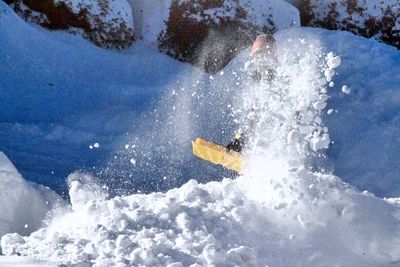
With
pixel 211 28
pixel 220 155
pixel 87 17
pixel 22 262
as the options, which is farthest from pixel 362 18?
pixel 22 262

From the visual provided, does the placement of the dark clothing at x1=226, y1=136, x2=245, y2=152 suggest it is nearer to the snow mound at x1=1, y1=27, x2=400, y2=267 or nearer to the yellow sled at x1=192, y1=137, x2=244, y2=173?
the yellow sled at x1=192, y1=137, x2=244, y2=173

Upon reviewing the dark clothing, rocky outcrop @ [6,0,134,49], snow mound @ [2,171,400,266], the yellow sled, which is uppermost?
snow mound @ [2,171,400,266]

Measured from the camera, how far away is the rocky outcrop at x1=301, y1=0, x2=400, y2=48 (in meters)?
12.8

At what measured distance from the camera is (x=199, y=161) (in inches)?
334

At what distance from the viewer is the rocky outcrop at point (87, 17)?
1150cm

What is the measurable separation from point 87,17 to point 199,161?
15.2ft

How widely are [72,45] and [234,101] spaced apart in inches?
124

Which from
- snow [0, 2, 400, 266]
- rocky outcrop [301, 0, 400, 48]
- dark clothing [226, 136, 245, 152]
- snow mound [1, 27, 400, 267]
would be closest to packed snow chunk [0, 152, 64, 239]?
snow [0, 2, 400, 266]

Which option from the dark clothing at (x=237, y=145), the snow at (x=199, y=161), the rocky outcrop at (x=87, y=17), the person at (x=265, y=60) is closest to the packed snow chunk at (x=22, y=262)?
the snow at (x=199, y=161)

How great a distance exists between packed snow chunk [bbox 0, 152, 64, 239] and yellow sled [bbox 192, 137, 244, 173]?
1.56 meters

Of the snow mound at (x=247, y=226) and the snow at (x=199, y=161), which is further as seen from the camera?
the snow at (x=199, y=161)

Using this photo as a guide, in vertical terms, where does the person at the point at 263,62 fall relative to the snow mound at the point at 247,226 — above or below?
above

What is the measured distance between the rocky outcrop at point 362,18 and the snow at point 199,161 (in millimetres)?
1465

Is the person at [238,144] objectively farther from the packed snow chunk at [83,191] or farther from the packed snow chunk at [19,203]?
the packed snow chunk at [19,203]
